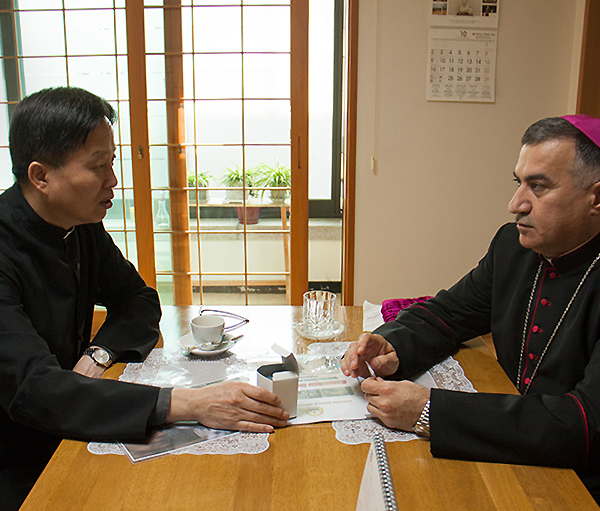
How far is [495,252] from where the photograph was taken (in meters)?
1.47

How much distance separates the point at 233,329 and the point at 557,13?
295 centimetres

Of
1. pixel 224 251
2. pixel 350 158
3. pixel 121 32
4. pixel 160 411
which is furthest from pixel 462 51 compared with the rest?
pixel 160 411

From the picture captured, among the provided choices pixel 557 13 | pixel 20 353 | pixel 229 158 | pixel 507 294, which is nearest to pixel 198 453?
pixel 20 353

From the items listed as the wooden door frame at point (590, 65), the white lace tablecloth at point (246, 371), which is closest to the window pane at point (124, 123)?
the white lace tablecloth at point (246, 371)

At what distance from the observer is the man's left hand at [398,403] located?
97cm

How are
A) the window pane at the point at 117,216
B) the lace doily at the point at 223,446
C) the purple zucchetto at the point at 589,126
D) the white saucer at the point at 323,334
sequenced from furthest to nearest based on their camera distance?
the window pane at the point at 117,216, the white saucer at the point at 323,334, the purple zucchetto at the point at 589,126, the lace doily at the point at 223,446

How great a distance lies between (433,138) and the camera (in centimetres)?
324

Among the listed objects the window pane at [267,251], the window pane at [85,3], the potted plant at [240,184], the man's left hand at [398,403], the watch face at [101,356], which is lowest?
the window pane at [267,251]

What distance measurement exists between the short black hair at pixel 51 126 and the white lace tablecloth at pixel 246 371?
1.77ft

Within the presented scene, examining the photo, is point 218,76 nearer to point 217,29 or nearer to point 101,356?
point 217,29

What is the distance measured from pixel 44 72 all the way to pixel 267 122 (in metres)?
1.52

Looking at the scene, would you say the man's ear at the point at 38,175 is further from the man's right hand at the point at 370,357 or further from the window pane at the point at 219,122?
the window pane at the point at 219,122

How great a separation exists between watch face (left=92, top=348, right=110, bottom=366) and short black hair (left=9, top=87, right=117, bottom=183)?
461 mm

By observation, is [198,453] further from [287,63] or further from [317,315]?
[287,63]
